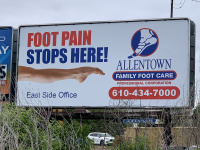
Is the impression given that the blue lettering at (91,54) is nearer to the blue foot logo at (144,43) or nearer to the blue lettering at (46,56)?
the blue foot logo at (144,43)

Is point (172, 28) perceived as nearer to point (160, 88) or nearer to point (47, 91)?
point (160, 88)

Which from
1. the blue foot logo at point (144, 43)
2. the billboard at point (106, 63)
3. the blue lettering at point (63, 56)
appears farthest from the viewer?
the blue lettering at point (63, 56)

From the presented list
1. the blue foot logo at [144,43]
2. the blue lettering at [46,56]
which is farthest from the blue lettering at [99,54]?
the blue lettering at [46,56]

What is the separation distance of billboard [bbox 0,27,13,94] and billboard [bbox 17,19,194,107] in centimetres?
45

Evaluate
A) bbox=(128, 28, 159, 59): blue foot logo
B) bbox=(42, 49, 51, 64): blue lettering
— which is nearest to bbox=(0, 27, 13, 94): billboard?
bbox=(42, 49, 51, 64): blue lettering

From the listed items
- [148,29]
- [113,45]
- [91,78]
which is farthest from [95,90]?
[148,29]

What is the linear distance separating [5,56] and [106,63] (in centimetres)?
379

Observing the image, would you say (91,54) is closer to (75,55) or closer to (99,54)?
A: (99,54)

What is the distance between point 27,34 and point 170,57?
5.08m

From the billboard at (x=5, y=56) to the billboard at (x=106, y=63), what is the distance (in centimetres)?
45

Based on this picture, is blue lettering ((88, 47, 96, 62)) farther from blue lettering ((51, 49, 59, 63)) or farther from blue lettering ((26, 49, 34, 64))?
blue lettering ((26, 49, 34, 64))

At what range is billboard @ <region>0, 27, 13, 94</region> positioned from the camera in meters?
16.8

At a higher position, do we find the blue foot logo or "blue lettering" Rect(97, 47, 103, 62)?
the blue foot logo

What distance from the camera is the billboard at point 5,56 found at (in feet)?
55.3
